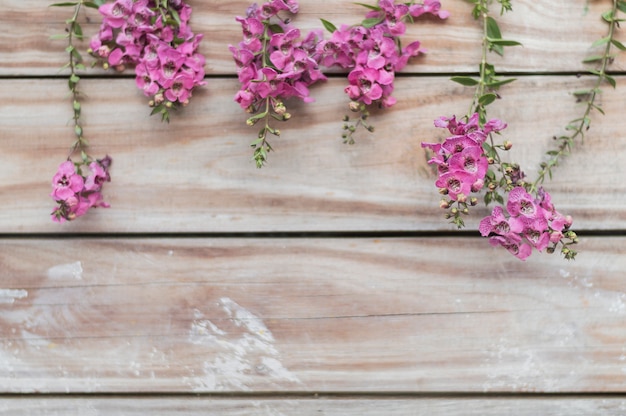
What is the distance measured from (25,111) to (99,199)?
16 centimetres

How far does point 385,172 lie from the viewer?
793mm

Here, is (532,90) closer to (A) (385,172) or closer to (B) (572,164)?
(B) (572,164)

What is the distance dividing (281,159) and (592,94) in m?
0.42

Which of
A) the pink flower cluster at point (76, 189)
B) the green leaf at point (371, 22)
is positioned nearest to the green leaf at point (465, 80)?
the green leaf at point (371, 22)

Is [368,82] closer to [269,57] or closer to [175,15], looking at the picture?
[269,57]

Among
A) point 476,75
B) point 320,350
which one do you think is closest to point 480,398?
point 320,350

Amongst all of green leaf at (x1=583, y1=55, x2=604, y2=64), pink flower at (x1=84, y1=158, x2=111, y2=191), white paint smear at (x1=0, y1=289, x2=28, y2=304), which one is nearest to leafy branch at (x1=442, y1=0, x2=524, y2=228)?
green leaf at (x1=583, y1=55, x2=604, y2=64)

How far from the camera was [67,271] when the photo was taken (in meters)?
0.81

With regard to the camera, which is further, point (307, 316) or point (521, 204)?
point (307, 316)

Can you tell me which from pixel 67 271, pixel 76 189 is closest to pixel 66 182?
pixel 76 189

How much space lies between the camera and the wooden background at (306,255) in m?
0.79

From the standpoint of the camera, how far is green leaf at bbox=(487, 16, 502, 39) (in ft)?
2.53
